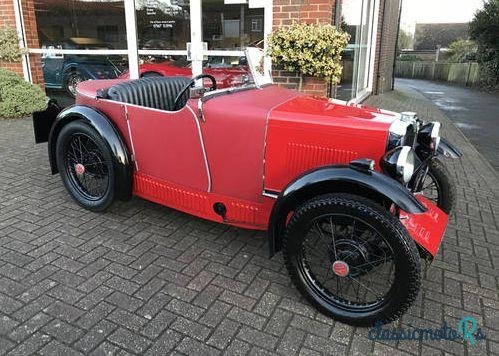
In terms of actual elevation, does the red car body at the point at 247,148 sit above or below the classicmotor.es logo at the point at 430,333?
above

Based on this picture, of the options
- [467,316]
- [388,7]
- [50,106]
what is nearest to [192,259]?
[467,316]

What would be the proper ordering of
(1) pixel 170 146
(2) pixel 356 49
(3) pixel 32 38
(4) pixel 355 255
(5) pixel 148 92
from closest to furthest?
1. (4) pixel 355 255
2. (1) pixel 170 146
3. (5) pixel 148 92
4. (3) pixel 32 38
5. (2) pixel 356 49

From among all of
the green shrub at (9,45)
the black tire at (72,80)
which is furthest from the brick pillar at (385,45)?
the green shrub at (9,45)

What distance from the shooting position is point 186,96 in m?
3.79

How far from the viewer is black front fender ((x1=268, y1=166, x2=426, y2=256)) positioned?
6.98 ft

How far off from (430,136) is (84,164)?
286 cm

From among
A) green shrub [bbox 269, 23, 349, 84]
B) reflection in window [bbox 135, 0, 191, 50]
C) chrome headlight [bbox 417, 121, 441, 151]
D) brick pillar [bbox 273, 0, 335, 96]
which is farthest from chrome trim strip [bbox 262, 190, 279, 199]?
reflection in window [bbox 135, 0, 191, 50]

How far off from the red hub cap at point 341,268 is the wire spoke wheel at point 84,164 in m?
2.09

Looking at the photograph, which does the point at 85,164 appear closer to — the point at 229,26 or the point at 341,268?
the point at 341,268

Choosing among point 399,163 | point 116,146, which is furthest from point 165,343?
point 116,146

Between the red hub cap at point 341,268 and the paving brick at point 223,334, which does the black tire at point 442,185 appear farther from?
the paving brick at point 223,334

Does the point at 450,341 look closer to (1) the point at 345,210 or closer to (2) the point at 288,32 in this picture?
(1) the point at 345,210

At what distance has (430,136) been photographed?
2836 mm

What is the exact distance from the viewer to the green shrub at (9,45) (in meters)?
7.44
